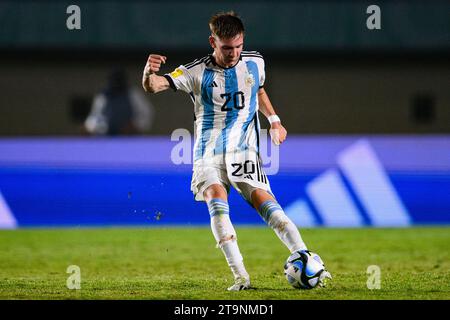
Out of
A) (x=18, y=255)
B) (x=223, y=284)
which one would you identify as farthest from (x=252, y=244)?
(x=223, y=284)

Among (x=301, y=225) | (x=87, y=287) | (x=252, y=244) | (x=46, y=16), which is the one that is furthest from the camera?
(x=46, y=16)

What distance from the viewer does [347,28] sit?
1933 cm

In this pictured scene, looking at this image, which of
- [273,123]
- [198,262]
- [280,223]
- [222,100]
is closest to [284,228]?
[280,223]

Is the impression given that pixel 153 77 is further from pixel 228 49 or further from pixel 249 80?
pixel 249 80

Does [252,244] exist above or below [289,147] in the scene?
below

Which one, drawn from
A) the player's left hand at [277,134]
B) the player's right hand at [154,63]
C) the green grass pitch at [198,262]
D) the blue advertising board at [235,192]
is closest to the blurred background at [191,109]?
the blue advertising board at [235,192]

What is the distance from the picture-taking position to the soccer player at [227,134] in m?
7.57

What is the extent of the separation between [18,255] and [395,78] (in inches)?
Answer: 452

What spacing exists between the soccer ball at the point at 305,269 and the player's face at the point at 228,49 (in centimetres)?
150

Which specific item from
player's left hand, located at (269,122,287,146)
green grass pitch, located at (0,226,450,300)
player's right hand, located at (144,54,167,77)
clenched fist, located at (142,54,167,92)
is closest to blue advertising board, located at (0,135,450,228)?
green grass pitch, located at (0,226,450,300)

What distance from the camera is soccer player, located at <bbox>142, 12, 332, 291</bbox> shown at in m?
7.57

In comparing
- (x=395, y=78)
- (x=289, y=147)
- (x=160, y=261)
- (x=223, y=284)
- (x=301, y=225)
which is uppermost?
(x=395, y=78)

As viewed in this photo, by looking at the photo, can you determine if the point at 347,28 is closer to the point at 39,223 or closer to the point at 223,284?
the point at 39,223

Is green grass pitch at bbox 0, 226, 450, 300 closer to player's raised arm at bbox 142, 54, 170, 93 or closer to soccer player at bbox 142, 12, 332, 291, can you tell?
soccer player at bbox 142, 12, 332, 291
